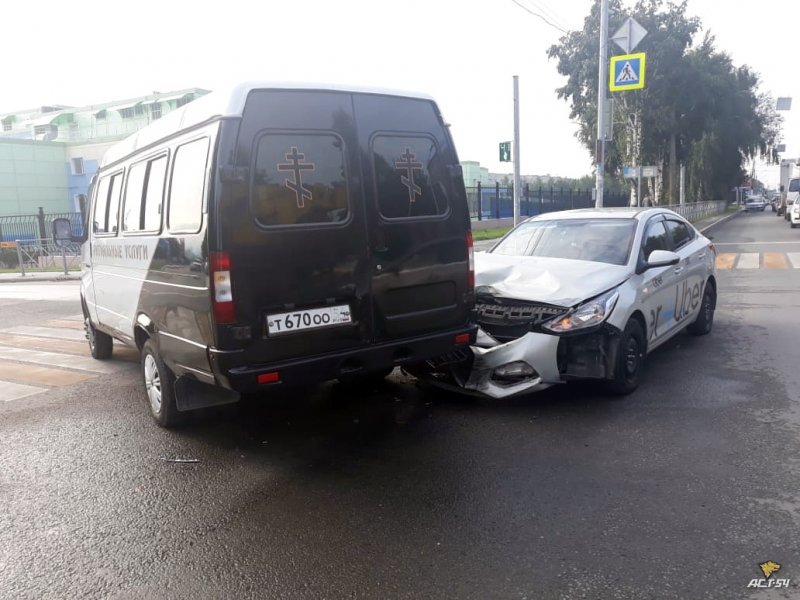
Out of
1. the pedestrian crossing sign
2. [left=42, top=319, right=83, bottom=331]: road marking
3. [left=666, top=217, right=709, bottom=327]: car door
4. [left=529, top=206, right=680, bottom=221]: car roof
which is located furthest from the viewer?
the pedestrian crossing sign

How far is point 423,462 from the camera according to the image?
14.0 feet

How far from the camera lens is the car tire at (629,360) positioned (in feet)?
17.1

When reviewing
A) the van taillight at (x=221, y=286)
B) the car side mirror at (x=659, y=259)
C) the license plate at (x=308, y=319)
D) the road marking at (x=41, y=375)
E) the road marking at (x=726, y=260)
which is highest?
the van taillight at (x=221, y=286)

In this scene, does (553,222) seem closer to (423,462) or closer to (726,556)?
(423,462)

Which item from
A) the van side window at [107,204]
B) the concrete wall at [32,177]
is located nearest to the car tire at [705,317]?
the van side window at [107,204]

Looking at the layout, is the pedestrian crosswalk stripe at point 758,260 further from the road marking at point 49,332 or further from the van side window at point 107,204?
the road marking at point 49,332

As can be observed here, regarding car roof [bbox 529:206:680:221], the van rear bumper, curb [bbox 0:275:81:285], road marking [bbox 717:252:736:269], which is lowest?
curb [bbox 0:275:81:285]

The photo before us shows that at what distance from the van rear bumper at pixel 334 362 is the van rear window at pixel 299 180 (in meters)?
0.88

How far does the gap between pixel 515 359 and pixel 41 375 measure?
5.40 m

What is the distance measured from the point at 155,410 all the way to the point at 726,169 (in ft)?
187

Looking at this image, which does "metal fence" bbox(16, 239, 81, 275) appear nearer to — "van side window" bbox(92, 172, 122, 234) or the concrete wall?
"van side window" bbox(92, 172, 122, 234)

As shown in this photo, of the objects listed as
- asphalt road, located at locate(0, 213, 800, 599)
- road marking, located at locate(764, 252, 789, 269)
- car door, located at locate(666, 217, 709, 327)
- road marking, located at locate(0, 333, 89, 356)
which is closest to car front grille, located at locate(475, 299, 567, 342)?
asphalt road, located at locate(0, 213, 800, 599)

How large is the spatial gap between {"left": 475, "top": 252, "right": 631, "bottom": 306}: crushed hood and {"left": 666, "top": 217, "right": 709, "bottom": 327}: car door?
1.34 m

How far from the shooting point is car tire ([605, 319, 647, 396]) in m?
5.22
